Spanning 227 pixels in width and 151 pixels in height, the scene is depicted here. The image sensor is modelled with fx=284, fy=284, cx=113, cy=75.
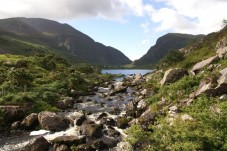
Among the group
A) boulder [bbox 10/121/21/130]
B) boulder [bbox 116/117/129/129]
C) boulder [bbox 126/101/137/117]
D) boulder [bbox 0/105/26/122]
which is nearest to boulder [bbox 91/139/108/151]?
boulder [bbox 116/117/129/129]

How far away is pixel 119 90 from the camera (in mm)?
98812

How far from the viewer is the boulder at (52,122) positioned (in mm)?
51500

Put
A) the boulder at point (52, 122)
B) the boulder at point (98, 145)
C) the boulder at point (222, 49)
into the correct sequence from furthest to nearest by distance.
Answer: the boulder at point (222, 49), the boulder at point (52, 122), the boulder at point (98, 145)

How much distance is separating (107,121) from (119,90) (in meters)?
44.8

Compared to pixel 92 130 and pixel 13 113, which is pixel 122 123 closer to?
pixel 92 130

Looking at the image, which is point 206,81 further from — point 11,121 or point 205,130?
point 11,121

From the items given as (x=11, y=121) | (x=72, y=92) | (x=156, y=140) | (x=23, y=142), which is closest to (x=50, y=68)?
(x=72, y=92)

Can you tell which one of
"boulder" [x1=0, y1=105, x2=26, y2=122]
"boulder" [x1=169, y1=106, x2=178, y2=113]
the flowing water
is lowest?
the flowing water

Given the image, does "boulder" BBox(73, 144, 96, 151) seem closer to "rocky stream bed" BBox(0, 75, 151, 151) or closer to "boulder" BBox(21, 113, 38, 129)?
"rocky stream bed" BBox(0, 75, 151, 151)

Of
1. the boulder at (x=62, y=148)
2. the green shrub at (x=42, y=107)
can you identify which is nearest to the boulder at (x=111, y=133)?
the boulder at (x=62, y=148)

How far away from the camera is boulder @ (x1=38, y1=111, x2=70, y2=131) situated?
169 feet

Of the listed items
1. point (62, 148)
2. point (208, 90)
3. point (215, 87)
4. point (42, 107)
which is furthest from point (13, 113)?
point (215, 87)

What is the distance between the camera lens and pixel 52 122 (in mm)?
52188

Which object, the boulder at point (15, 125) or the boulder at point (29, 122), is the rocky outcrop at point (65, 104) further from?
the boulder at point (15, 125)
